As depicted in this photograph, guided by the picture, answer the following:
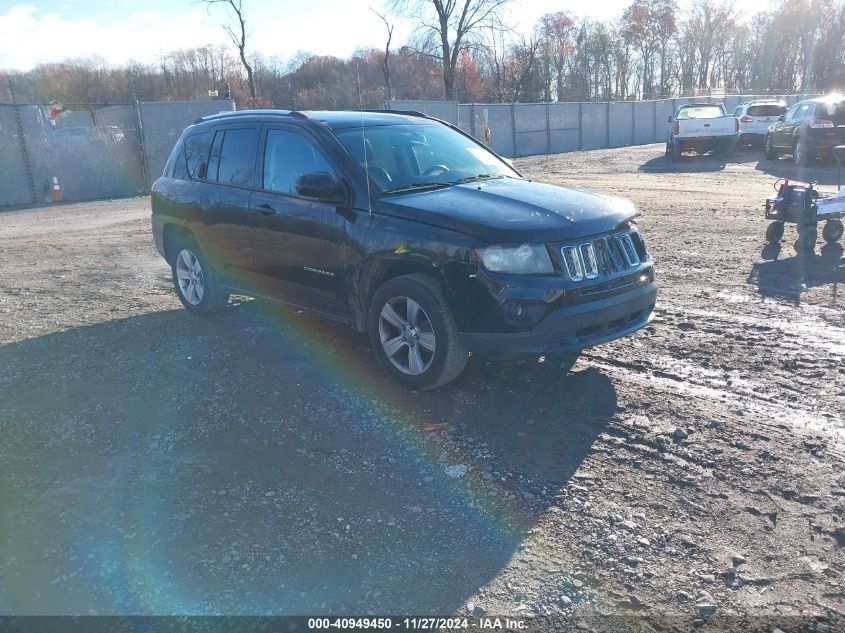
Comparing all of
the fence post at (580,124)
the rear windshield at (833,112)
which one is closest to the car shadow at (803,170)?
the rear windshield at (833,112)

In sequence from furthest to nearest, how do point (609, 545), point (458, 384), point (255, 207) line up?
point (255, 207) < point (458, 384) < point (609, 545)

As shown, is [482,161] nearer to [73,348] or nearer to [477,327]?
[477,327]

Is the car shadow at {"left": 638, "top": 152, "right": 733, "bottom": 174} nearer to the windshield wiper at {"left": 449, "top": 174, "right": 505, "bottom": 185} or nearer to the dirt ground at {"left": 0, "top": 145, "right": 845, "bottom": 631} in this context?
the dirt ground at {"left": 0, "top": 145, "right": 845, "bottom": 631}

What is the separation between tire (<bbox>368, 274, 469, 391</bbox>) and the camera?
457cm

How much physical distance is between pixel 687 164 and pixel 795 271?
1584 cm

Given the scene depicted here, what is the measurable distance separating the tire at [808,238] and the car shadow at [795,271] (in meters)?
0.10

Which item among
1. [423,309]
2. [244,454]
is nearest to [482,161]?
[423,309]

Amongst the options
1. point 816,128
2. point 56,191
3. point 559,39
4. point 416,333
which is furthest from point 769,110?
point 559,39

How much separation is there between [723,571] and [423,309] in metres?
2.34

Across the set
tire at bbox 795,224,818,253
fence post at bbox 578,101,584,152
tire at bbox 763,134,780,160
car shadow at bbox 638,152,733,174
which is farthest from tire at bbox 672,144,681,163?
tire at bbox 795,224,818,253

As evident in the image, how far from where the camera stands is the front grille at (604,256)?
4441 millimetres

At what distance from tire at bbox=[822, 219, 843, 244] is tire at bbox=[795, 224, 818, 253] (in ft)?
1.33

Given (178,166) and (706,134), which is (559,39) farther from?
(178,166)

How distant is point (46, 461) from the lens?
4207 mm
